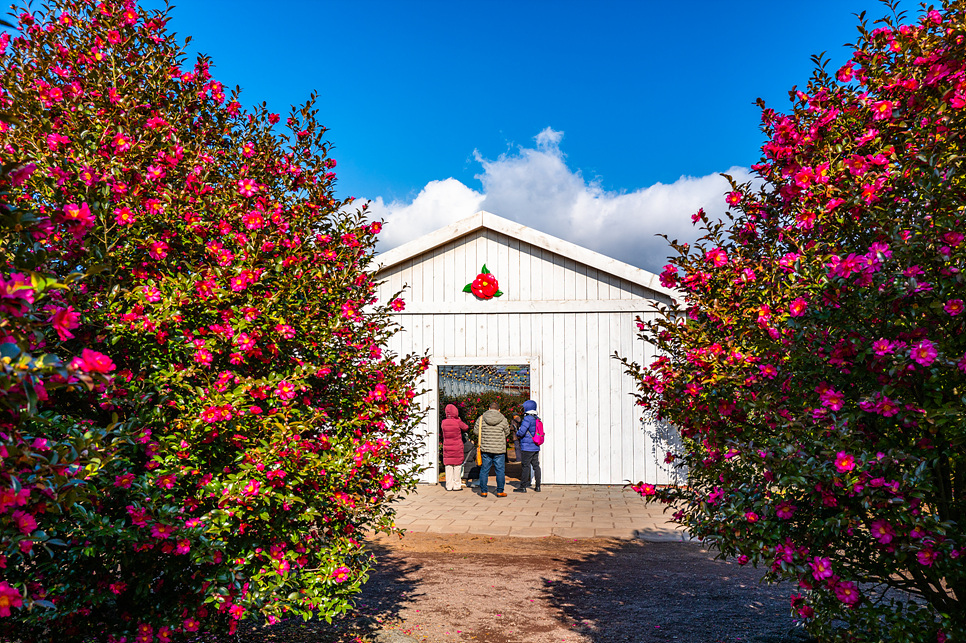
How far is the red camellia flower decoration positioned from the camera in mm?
12211

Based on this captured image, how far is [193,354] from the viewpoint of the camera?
125 inches

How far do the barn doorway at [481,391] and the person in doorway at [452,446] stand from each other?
1.01 meters

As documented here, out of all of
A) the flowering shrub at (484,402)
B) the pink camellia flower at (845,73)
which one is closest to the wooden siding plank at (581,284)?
the flowering shrub at (484,402)

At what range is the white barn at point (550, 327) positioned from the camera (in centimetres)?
1171

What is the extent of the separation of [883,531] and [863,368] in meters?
0.67

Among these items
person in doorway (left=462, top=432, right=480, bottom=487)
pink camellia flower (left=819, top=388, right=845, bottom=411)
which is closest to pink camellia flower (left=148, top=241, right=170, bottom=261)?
pink camellia flower (left=819, top=388, right=845, bottom=411)

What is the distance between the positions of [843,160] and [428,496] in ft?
31.4

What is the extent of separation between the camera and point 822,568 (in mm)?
2646

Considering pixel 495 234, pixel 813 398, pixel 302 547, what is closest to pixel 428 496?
pixel 495 234

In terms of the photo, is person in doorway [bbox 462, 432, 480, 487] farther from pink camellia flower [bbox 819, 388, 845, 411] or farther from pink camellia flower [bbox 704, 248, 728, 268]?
pink camellia flower [bbox 819, 388, 845, 411]

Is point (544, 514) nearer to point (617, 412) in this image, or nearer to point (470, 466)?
point (617, 412)

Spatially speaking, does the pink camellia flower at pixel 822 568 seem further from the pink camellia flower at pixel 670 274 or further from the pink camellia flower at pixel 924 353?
the pink camellia flower at pixel 670 274

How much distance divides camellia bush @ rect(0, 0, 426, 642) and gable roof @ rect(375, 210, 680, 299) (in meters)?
8.01

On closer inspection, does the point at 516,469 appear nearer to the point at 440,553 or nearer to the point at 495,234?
the point at 495,234
